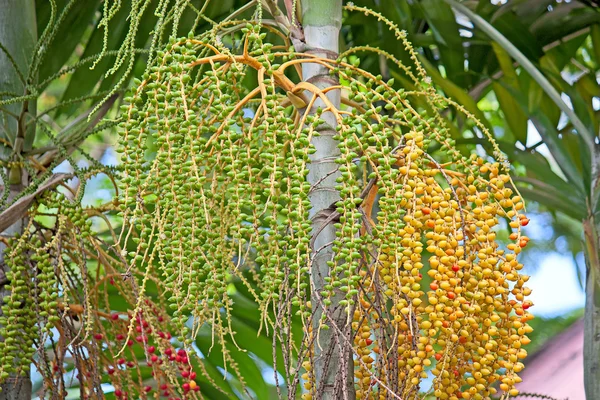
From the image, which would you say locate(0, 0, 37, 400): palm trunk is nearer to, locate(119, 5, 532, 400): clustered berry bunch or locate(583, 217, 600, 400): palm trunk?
locate(119, 5, 532, 400): clustered berry bunch

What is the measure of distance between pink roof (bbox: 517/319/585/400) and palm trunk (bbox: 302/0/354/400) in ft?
9.23

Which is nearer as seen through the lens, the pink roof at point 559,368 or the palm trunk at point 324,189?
the palm trunk at point 324,189

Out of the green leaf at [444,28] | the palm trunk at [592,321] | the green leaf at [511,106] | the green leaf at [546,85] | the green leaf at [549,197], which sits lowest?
the palm trunk at [592,321]

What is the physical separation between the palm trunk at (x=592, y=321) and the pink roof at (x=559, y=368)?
2.31 m

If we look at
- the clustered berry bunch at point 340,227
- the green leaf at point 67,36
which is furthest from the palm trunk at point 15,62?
the clustered berry bunch at point 340,227

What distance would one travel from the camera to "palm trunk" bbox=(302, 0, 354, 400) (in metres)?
0.91

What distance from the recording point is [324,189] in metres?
0.98

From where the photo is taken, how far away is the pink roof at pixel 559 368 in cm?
355

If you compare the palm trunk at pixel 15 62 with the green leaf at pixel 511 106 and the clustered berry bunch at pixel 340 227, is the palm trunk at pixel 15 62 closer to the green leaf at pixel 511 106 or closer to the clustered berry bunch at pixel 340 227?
the clustered berry bunch at pixel 340 227

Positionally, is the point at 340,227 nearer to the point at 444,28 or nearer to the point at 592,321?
the point at 592,321

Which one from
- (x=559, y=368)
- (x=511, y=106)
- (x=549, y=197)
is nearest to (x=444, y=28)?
(x=511, y=106)

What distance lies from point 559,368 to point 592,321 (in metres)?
2.65

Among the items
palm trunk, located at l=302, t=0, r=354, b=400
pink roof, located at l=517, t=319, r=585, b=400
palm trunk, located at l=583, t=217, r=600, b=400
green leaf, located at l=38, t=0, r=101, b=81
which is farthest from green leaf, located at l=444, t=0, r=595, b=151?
pink roof, located at l=517, t=319, r=585, b=400

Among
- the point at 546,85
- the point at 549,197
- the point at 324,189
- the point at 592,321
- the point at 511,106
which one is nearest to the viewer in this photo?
the point at 324,189
